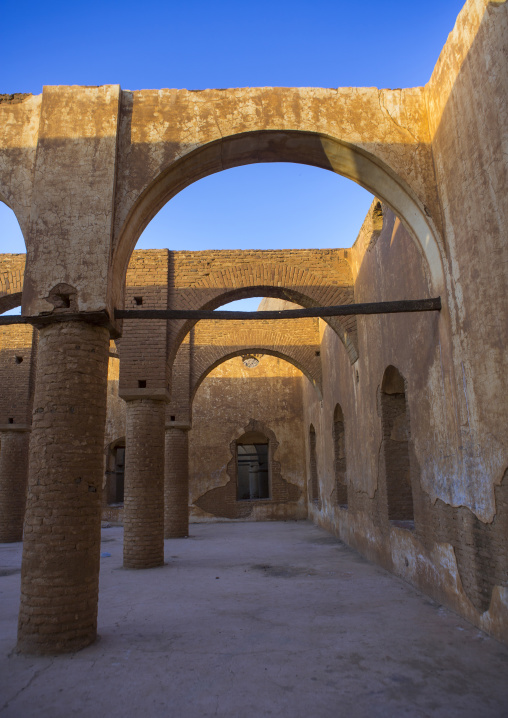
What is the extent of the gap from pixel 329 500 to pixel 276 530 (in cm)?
214

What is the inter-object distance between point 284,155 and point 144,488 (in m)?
5.79

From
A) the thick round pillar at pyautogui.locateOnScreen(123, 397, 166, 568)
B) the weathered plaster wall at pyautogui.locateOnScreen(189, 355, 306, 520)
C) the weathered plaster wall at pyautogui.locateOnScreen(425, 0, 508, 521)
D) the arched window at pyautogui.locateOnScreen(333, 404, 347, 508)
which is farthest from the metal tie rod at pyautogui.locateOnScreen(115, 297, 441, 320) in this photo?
the weathered plaster wall at pyautogui.locateOnScreen(189, 355, 306, 520)

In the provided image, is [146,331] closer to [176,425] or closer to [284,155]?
[176,425]

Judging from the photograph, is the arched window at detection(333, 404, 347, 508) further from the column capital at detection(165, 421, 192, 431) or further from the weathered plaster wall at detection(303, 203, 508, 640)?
the column capital at detection(165, 421, 192, 431)

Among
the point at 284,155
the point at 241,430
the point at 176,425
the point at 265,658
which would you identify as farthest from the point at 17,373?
the point at 265,658

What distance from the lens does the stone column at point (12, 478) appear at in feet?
42.4

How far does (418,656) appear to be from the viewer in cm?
404

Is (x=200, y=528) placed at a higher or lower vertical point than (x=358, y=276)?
lower

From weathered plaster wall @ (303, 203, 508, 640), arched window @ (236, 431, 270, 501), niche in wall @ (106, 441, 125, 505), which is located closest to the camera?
weathered plaster wall @ (303, 203, 508, 640)

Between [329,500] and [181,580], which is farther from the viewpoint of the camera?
[329,500]

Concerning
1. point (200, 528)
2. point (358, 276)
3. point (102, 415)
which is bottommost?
point (200, 528)

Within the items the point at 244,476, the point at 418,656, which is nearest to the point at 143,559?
the point at 418,656

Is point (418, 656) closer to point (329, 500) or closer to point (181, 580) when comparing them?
point (181, 580)

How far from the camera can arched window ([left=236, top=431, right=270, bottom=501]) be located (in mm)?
21300
